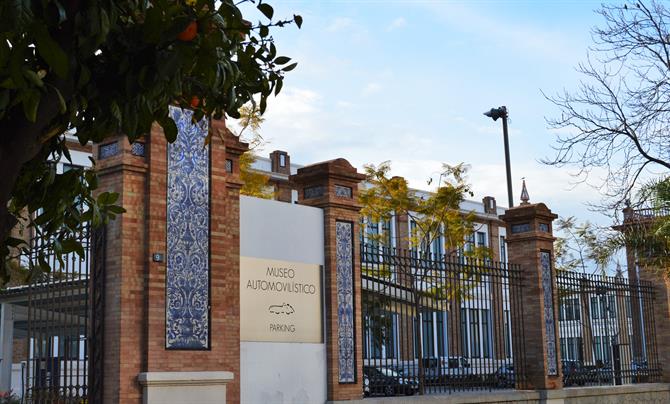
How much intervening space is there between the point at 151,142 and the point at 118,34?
6.73m

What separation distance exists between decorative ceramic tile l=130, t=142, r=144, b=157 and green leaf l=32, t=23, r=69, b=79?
7.42 m

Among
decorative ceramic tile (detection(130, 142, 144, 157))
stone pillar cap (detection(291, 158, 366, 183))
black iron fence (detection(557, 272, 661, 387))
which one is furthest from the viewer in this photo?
black iron fence (detection(557, 272, 661, 387))

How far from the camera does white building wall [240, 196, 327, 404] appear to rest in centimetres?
1238

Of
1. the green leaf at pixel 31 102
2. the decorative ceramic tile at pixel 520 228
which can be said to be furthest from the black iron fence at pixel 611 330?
the green leaf at pixel 31 102

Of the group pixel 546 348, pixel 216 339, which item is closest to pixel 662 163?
pixel 546 348

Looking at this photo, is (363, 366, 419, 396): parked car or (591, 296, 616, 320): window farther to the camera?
(591, 296, 616, 320): window

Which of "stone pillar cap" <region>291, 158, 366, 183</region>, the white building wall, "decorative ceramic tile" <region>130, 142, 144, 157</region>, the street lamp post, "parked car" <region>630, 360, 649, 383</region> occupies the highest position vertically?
the street lamp post

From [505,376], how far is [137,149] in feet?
31.3

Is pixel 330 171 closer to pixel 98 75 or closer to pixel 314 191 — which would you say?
pixel 314 191

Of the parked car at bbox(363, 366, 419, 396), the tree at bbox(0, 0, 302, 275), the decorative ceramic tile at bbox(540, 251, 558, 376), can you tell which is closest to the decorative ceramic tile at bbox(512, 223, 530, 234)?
the decorative ceramic tile at bbox(540, 251, 558, 376)

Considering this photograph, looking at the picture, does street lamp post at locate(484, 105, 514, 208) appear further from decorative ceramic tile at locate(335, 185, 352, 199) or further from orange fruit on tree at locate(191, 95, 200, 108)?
orange fruit on tree at locate(191, 95, 200, 108)

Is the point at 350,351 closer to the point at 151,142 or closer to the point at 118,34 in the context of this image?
the point at 151,142

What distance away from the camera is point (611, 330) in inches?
858

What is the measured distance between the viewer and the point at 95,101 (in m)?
4.47
